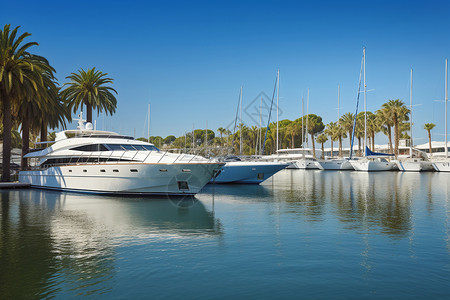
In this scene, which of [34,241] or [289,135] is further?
[289,135]

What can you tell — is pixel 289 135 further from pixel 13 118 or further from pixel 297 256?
pixel 297 256

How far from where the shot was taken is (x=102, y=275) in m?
8.96

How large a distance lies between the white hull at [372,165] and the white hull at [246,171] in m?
34.4

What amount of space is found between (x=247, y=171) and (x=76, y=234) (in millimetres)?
21375

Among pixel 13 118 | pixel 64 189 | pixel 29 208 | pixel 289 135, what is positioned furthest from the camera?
pixel 289 135

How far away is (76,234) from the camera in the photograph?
13.3m

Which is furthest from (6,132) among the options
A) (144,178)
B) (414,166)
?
(414,166)

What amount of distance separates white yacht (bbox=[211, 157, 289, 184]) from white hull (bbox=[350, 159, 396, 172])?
113ft

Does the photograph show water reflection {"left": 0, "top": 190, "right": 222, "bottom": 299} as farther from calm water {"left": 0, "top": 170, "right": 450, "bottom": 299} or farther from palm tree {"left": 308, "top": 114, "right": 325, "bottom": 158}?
palm tree {"left": 308, "top": 114, "right": 325, "bottom": 158}

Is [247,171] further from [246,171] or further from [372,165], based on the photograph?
[372,165]

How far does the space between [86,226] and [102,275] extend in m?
6.31

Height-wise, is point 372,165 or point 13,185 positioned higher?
point 372,165

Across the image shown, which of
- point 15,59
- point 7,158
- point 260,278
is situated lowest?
point 260,278

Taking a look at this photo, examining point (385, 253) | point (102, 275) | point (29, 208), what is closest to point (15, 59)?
point (29, 208)
